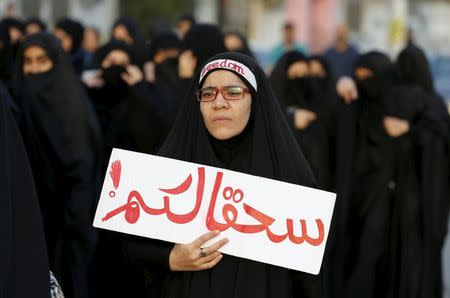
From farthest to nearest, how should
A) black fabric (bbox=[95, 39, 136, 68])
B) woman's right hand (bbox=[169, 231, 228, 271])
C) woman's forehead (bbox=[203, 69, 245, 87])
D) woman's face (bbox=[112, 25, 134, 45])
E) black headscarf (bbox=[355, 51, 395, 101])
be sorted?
woman's face (bbox=[112, 25, 134, 45])
black fabric (bbox=[95, 39, 136, 68])
black headscarf (bbox=[355, 51, 395, 101])
woman's forehead (bbox=[203, 69, 245, 87])
woman's right hand (bbox=[169, 231, 228, 271])

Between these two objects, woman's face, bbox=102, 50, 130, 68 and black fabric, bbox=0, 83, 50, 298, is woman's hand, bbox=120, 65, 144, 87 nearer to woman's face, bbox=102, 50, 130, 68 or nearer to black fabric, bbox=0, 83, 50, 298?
woman's face, bbox=102, 50, 130, 68

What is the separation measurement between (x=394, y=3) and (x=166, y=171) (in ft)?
56.3

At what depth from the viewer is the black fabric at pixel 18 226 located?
8.84 ft

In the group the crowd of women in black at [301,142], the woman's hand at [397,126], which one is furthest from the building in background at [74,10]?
the woman's hand at [397,126]

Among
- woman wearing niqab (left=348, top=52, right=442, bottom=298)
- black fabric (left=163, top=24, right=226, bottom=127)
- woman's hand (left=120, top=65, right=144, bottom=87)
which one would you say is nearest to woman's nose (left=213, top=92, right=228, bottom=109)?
black fabric (left=163, top=24, right=226, bottom=127)

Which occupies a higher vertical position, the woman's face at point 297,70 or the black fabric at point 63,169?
the woman's face at point 297,70

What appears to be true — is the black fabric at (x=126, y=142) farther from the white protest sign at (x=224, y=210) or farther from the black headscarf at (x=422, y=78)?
the white protest sign at (x=224, y=210)

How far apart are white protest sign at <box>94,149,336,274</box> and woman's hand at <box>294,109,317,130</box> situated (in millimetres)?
3191

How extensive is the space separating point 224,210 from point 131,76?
3047 mm

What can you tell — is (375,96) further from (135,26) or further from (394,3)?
(394,3)

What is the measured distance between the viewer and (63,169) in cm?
530

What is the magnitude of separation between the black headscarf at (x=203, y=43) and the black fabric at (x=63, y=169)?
27.4 inches

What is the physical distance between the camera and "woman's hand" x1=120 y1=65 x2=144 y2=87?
5.96 metres

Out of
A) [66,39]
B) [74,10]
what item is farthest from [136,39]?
[74,10]
